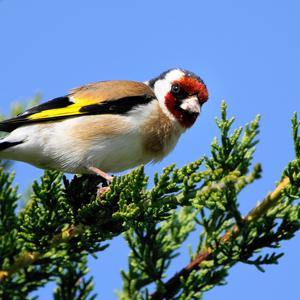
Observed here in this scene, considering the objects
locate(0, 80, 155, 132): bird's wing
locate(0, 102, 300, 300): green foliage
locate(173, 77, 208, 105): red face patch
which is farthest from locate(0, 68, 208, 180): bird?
locate(0, 102, 300, 300): green foliage

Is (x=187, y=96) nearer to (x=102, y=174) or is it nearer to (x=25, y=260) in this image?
(x=102, y=174)

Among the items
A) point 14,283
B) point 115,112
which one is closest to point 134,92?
point 115,112

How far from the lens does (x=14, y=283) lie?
77.4 inches

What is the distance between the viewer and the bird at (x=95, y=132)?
366cm

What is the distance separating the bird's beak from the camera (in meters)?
4.16

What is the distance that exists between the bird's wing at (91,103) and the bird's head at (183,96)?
134 millimetres

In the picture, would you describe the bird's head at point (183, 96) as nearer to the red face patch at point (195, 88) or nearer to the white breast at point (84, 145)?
the red face patch at point (195, 88)

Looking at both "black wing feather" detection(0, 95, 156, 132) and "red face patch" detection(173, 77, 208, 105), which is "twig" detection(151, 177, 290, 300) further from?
"red face patch" detection(173, 77, 208, 105)

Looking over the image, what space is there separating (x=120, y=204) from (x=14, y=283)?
1.96 feet

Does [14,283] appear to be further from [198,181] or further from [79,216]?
[198,181]

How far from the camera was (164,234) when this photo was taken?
2463 mm

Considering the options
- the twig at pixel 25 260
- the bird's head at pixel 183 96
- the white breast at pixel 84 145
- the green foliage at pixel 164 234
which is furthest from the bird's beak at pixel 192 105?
the twig at pixel 25 260

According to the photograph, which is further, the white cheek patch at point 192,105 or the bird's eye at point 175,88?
the bird's eye at point 175,88

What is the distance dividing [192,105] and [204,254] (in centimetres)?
207
